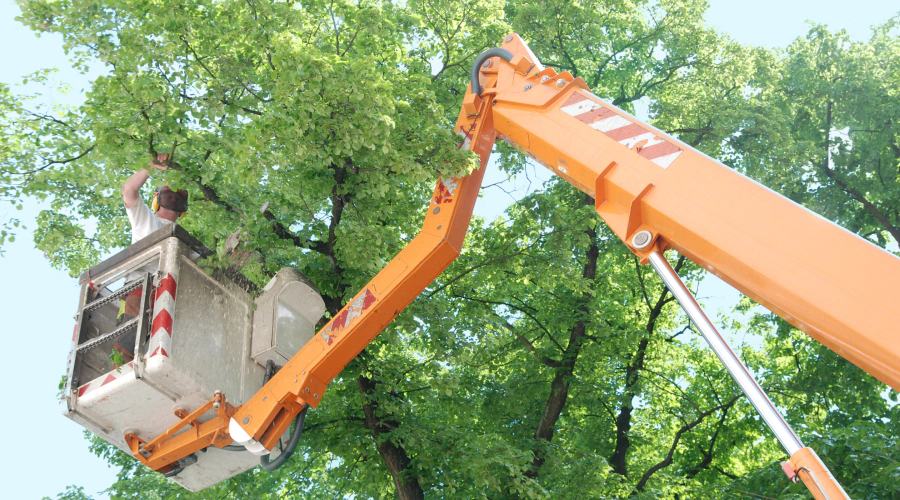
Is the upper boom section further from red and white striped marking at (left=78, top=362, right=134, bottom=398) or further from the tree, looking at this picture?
red and white striped marking at (left=78, top=362, right=134, bottom=398)

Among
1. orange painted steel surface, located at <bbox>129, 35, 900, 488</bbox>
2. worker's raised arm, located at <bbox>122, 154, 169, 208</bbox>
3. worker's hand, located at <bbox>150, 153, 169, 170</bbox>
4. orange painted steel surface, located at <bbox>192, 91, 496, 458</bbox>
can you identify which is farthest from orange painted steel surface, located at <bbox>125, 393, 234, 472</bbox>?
Result: worker's hand, located at <bbox>150, 153, 169, 170</bbox>

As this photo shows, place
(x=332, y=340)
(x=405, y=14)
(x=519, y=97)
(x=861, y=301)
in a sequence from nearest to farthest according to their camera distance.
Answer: (x=861, y=301)
(x=519, y=97)
(x=332, y=340)
(x=405, y=14)

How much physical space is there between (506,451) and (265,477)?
15.4 ft

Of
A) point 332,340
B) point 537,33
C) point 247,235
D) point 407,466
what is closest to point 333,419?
point 407,466

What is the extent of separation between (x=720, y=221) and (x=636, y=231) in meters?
0.58

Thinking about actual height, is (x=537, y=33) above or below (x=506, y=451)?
above

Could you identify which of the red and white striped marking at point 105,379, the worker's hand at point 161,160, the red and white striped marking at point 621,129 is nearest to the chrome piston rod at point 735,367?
the red and white striped marking at point 621,129

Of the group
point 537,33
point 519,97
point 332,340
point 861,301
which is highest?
point 537,33

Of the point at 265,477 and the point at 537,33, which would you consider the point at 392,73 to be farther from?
the point at 265,477

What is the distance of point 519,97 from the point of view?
19.2ft

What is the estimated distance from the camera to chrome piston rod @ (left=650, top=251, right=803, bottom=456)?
3770 millimetres

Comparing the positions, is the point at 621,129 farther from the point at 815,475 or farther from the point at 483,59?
the point at 815,475

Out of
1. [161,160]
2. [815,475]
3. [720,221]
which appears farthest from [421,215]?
[815,475]

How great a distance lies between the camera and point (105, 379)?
6.01 metres
